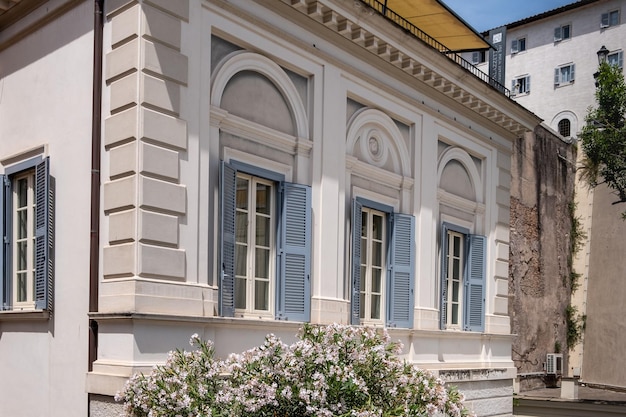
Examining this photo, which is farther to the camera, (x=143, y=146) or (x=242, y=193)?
(x=242, y=193)

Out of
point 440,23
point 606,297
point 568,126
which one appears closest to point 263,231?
point 440,23

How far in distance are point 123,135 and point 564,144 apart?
2299 centimetres

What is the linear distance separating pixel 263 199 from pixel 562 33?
31870mm

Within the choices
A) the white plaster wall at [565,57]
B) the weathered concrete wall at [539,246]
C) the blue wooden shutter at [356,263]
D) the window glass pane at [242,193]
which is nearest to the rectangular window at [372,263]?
the blue wooden shutter at [356,263]

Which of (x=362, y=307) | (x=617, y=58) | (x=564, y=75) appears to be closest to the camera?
(x=362, y=307)

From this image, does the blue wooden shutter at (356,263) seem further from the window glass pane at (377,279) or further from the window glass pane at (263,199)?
the window glass pane at (263,199)

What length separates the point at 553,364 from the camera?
26672 millimetres

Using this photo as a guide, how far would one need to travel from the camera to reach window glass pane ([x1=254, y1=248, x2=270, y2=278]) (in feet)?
34.1

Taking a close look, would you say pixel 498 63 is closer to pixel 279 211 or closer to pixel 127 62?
pixel 279 211

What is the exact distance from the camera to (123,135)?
28.7 ft

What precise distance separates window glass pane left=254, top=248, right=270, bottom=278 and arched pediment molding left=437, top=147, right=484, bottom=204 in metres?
4.97

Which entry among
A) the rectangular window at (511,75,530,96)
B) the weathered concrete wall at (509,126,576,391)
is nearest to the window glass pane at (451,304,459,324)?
the weathered concrete wall at (509,126,576,391)

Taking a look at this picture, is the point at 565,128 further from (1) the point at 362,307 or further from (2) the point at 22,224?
(2) the point at 22,224

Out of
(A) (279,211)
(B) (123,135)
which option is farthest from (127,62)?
(A) (279,211)
